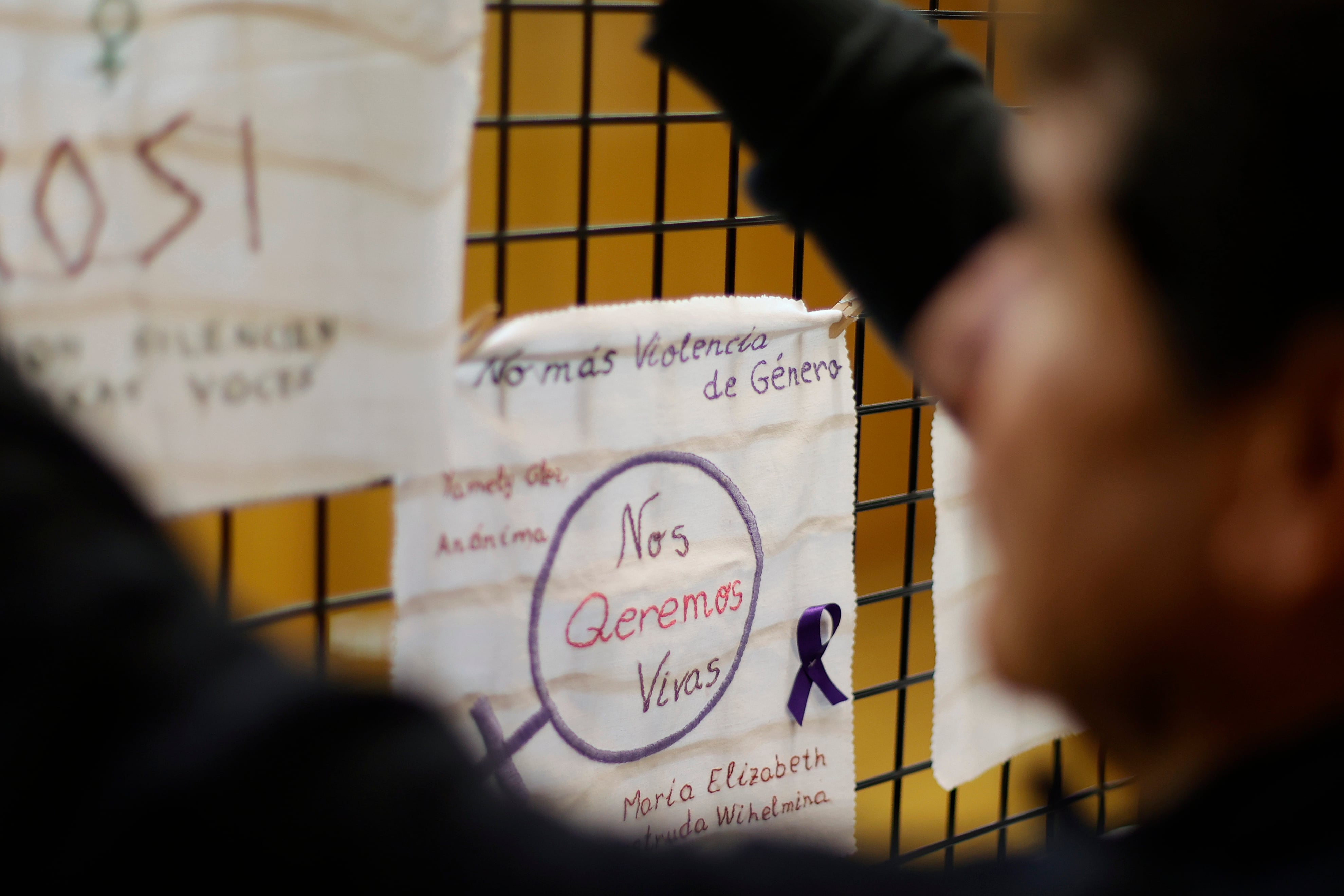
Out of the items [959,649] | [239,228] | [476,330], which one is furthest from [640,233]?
[959,649]

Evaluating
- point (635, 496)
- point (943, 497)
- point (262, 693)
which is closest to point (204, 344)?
point (635, 496)

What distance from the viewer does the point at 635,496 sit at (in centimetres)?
75

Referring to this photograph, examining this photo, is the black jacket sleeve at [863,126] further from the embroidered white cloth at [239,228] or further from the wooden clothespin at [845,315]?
the wooden clothespin at [845,315]

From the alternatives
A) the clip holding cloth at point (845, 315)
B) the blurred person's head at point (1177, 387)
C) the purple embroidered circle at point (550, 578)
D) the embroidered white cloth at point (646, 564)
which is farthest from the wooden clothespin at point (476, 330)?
the blurred person's head at point (1177, 387)

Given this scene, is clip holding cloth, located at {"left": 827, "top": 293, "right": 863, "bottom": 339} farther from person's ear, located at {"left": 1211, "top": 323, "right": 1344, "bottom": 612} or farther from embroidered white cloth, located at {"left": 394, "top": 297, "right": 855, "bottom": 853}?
person's ear, located at {"left": 1211, "top": 323, "right": 1344, "bottom": 612}

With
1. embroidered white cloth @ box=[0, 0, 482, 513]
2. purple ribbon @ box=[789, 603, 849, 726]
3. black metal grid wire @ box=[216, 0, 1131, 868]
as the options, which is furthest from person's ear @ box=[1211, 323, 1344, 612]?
purple ribbon @ box=[789, 603, 849, 726]

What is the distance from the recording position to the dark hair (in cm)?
26

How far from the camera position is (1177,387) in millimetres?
298

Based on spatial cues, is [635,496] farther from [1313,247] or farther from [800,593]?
[1313,247]

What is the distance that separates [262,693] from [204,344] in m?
0.40

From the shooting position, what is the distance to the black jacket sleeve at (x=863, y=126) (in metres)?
0.55

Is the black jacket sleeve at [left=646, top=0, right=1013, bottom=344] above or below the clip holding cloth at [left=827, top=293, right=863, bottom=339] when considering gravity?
above

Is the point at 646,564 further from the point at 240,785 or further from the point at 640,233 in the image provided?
the point at 240,785

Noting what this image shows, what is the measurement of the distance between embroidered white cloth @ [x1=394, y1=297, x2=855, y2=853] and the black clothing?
16.3 inches
